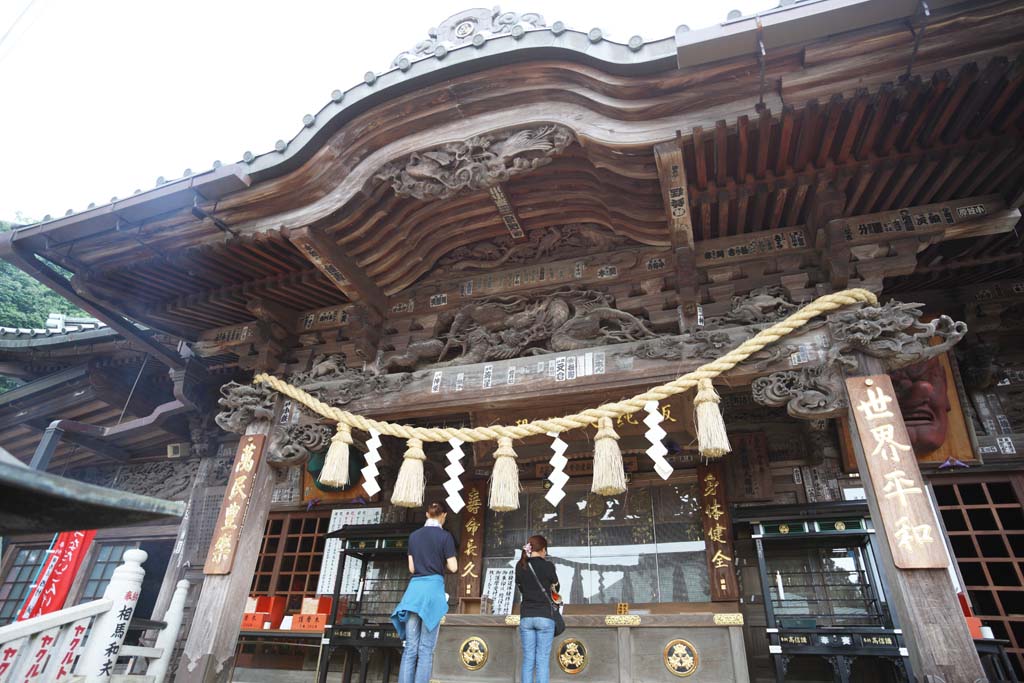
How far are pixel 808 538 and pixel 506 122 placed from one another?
505 centimetres

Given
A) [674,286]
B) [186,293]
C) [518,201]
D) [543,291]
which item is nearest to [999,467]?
[674,286]

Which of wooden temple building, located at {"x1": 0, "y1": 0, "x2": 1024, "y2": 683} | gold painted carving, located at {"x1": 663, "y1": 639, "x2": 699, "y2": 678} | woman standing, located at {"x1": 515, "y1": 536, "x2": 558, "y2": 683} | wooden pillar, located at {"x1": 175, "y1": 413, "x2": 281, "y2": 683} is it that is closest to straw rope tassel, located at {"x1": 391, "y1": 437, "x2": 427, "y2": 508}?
wooden temple building, located at {"x1": 0, "y1": 0, "x2": 1024, "y2": 683}

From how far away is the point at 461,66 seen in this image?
16.9 ft

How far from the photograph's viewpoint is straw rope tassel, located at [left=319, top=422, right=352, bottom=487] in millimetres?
5609

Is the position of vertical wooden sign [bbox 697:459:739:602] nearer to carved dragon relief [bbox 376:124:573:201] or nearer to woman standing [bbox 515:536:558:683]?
woman standing [bbox 515:536:558:683]

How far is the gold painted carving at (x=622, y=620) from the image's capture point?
570cm

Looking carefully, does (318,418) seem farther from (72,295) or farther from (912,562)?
(912,562)

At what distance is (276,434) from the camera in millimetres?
6367

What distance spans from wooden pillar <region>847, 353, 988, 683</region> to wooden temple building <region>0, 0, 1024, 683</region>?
22 mm

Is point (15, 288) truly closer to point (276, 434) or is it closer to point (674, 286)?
point (276, 434)

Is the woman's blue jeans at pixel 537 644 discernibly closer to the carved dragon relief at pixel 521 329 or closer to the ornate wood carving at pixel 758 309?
the carved dragon relief at pixel 521 329

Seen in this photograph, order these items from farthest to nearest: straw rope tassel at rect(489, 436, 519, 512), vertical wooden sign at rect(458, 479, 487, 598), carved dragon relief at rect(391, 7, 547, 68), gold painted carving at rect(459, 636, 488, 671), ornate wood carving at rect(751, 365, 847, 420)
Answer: vertical wooden sign at rect(458, 479, 487, 598), gold painted carving at rect(459, 636, 488, 671), carved dragon relief at rect(391, 7, 547, 68), straw rope tassel at rect(489, 436, 519, 512), ornate wood carving at rect(751, 365, 847, 420)

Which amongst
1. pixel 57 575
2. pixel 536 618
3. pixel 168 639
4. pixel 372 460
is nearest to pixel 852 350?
pixel 536 618

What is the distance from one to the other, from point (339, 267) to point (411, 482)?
2.40 meters
